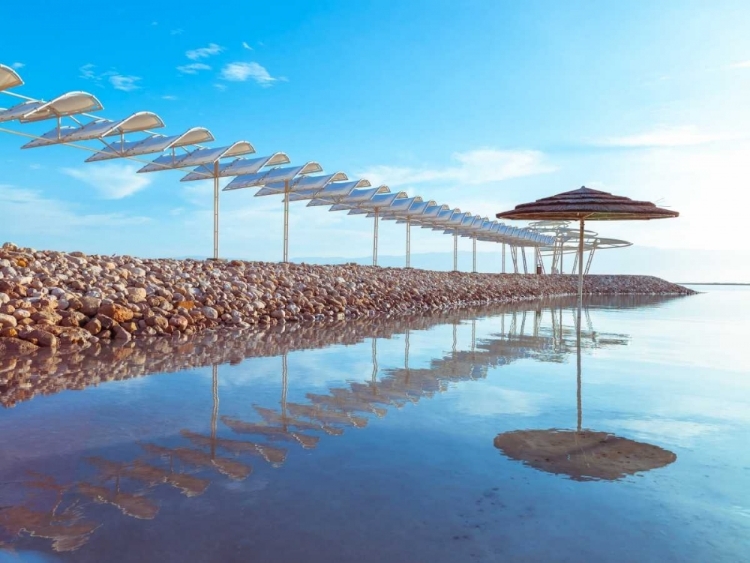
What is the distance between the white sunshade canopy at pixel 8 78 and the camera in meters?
10.5

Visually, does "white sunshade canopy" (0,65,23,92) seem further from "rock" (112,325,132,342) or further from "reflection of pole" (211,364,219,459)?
"reflection of pole" (211,364,219,459)

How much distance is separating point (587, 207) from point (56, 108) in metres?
11.4

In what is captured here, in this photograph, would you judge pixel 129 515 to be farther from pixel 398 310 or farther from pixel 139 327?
pixel 398 310

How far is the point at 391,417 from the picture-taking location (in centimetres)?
398

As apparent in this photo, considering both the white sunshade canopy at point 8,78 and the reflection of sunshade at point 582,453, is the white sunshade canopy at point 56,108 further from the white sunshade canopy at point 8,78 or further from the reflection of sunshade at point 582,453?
the reflection of sunshade at point 582,453

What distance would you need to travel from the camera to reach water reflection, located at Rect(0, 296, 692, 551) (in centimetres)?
242

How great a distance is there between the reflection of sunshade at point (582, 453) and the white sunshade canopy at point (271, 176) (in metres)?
14.7

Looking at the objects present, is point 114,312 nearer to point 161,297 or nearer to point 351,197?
point 161,297

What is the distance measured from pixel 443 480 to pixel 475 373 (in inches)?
120

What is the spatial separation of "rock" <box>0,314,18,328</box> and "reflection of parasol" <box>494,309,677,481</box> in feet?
18.7

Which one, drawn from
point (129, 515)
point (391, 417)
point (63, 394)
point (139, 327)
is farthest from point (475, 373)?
point (139, 327)

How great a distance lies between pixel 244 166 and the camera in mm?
16766

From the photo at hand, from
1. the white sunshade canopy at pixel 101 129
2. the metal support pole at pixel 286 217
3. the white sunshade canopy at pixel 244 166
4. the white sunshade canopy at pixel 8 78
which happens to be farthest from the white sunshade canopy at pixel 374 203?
the white sunshade canopy at pixel 8 78

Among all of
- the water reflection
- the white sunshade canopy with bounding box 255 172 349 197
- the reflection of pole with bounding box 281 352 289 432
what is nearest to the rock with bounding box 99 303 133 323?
the water reflection
